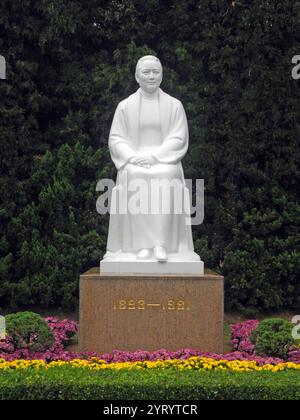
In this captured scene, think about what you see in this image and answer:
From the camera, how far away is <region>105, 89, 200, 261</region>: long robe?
319 inches

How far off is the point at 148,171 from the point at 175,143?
1.86 feet

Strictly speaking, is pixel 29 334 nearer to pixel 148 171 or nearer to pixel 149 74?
pixel 148 171

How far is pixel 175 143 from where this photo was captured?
845 cm

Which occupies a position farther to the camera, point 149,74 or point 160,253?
point 149,74

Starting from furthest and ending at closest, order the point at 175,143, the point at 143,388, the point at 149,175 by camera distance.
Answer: the point at 175,143 → the point at 149,175 → the point at 143,388

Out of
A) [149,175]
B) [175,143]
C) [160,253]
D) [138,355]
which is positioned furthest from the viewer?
[175,143]

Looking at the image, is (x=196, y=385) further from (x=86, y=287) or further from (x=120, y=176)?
(x=120, y=176)

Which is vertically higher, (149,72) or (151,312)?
(149,72)

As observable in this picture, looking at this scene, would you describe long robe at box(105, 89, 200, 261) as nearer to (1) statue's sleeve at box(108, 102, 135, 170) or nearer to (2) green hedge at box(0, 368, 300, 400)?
(1) statue's sleeve at box(108, 102, 135, 170)

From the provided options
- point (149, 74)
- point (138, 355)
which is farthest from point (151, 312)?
point (149, 74)

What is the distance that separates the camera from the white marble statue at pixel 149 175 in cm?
794
